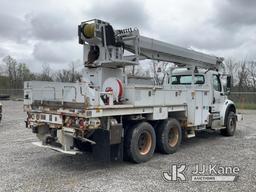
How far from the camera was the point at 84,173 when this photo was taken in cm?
655

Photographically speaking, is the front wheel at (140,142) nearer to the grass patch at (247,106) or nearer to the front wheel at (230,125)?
the front wheel at (230,125)

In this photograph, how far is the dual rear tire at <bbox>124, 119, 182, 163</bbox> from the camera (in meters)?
7.08

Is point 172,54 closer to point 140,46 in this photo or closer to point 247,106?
point 140,46

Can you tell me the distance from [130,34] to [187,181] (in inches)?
151

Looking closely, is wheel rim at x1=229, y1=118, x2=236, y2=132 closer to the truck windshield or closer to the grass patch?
the truck windshield

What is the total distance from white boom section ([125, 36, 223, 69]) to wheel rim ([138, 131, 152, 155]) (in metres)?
2.16

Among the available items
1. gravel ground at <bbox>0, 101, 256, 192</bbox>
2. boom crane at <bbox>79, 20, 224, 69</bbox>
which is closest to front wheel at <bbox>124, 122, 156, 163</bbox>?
gravel ground at <bbox>0, 101, 256, 192</bbox>

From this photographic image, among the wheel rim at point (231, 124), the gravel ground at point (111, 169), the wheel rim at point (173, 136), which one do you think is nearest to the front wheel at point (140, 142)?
the gravel ground at point (111, 169)

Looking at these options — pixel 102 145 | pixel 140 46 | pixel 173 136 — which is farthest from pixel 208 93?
pixel 102 145

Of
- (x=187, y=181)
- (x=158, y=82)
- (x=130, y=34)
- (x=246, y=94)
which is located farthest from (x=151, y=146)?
(x=246, y=94)

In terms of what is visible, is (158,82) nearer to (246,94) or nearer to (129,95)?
(129,95)

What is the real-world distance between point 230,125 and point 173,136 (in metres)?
3.69

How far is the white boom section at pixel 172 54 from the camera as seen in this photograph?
8.43 m

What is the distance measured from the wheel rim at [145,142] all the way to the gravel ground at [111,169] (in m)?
0.30
